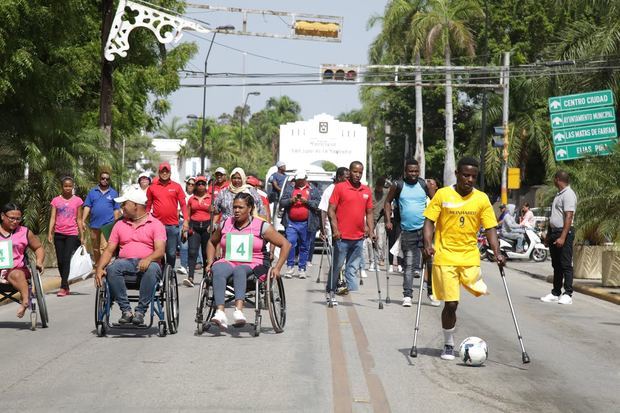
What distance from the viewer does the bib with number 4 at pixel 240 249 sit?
11625 mm

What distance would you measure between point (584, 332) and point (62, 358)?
6.53 m

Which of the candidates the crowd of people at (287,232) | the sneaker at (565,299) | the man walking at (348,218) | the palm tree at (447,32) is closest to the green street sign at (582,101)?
the crowd of people at (287,232)

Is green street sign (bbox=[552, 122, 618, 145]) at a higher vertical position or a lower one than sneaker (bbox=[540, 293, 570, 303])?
higher

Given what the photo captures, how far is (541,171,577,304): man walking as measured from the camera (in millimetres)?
16281

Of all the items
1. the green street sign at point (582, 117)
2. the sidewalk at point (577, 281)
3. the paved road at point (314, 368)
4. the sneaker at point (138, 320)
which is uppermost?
the green street sign at point (582, 117)

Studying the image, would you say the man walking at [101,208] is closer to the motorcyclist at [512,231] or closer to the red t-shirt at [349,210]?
the red t-shirt at [349,210]

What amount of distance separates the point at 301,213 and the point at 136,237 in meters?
8.79

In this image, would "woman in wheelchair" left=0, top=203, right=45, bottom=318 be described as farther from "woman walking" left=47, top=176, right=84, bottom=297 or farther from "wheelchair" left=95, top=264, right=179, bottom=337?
"woman walking" left=47, top=176, right=84, bottom=297

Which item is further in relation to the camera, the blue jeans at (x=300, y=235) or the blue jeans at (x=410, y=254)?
the blue jeans at (x=300, y=235)

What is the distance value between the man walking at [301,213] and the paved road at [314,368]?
230 inches

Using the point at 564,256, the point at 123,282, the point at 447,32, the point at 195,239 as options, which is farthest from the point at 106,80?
the point at 447,32

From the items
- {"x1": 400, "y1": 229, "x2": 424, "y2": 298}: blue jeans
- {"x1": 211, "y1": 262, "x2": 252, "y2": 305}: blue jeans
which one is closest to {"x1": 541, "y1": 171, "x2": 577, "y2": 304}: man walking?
{"x1": 400, "y1": 229, "x2": 424, "y2": 298}: blue jeans

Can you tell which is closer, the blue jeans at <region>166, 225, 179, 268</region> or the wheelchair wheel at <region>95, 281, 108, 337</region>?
the wheelchair wheel at <region>95, 281, 108, 337</region>

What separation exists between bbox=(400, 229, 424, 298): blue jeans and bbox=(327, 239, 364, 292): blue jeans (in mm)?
729
